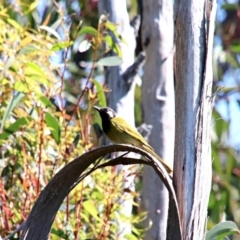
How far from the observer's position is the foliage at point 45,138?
7.50ft

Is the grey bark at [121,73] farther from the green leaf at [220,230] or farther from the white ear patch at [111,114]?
the green leaf at [220,230]

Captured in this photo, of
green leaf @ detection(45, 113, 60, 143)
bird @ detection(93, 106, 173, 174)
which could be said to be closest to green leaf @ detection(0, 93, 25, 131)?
green leaf @ detection(45, 113, 60, 143)

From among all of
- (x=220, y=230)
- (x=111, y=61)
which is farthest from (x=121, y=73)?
(x=220, y=230)

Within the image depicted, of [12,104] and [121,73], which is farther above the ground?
[121,73]

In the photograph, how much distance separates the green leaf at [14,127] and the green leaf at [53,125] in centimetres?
8

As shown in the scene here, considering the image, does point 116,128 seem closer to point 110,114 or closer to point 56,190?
point 110,114

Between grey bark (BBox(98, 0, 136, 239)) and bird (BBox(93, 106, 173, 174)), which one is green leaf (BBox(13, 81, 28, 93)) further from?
grey bark (BBox(98, 0, 136, 239))

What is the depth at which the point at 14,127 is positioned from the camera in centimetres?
245

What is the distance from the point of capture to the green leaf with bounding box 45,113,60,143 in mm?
2375

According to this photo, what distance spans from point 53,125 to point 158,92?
25.2 inches

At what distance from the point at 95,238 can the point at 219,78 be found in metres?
2.26

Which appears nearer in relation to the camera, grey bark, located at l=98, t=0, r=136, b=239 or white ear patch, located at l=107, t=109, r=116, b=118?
white ear patch, located at l=107, t=109, r=116, b=118

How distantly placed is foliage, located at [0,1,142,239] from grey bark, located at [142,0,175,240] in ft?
0.71

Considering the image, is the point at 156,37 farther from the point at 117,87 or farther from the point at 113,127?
the point at 113,127
